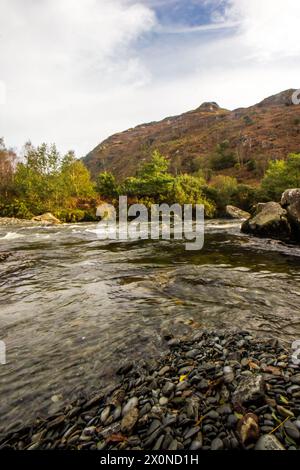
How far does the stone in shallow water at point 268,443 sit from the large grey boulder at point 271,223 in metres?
14.2

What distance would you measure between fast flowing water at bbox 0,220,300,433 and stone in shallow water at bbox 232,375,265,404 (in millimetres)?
1325

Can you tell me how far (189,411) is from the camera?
106 inches

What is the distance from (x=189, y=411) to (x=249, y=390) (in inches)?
27.3

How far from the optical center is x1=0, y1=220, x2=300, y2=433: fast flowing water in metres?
3.42

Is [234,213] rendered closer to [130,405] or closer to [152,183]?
[152,183]

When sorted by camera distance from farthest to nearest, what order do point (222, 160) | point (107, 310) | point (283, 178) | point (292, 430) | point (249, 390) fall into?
1. point (222, 160)
2. point (283, 178)
3. point (107, 310)
4. point (249, 390)
5. point (292, 430)

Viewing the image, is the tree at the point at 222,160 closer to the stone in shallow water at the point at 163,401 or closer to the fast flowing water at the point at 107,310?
the fast flowing water at the point at 107,310

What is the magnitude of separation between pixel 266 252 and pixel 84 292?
331 inches

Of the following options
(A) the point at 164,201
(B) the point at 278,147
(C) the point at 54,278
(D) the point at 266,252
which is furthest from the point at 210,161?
(C) the point at 54,278

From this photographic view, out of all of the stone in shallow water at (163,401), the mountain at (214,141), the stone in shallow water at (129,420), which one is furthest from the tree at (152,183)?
the mountain at (214,141)

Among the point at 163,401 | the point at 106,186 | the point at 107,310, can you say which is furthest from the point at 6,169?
the point at 163,401

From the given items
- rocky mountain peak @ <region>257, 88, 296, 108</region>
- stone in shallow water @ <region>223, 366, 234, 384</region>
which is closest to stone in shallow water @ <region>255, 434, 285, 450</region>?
stone in shallow water @ <region>223, 366, 234, 384</region>

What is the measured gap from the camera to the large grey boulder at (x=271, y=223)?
15.0 meters
